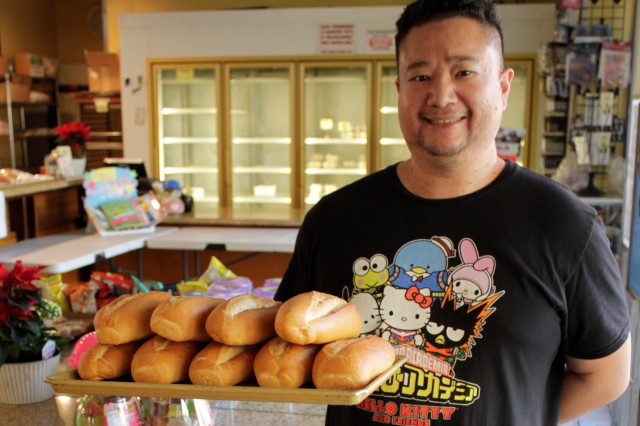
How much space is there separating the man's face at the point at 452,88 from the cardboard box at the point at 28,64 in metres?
8.48

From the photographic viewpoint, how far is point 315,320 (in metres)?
0.95

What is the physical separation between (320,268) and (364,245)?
0.38ft

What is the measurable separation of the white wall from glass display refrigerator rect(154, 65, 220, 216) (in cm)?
18

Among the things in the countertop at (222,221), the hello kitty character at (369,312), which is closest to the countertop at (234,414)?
the hello kitty character at (369,312)

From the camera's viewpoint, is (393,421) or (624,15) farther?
(624,15)

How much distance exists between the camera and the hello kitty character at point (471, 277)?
1.13 meters

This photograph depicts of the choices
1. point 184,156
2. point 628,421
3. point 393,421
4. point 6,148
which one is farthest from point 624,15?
point 6,148

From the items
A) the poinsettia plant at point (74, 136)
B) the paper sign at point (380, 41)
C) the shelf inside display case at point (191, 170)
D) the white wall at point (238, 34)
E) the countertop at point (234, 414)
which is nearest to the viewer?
the countertop at point (234, 414)

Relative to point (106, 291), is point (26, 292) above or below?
above

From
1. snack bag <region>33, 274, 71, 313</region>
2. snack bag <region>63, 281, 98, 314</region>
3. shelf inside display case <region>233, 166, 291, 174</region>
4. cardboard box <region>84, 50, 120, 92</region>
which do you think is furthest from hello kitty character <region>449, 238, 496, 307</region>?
cardboard box <region>84, 50, 120, 92</region>

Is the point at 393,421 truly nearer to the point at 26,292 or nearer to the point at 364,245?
the point at 364,245

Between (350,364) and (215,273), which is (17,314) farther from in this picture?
(350,364)

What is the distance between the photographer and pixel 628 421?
3055 mm

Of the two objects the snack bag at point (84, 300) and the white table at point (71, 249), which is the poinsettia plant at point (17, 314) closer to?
the snack bag at point (84, 300)
